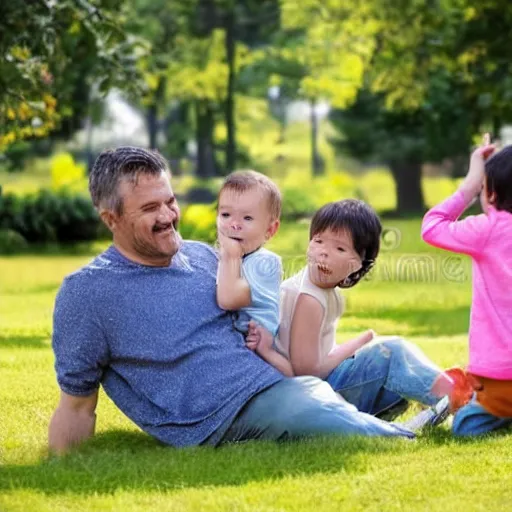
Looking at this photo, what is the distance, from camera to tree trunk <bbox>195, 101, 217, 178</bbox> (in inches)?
1713

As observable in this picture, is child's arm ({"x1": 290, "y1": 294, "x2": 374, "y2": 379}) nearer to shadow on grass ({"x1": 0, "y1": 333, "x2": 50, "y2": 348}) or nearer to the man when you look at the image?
the man

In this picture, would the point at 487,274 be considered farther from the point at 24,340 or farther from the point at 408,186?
the point at 408,186

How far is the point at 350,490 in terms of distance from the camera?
4.57 meters

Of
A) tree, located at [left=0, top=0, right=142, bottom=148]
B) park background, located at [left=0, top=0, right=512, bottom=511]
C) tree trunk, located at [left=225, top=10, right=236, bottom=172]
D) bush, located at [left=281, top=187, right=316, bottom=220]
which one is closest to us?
park background, located at [left=0, top=0, right=512, bottom=511]

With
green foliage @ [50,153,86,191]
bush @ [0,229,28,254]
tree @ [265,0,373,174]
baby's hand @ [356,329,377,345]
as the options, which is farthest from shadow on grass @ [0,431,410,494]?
green foliage @ [50,153,86,191]

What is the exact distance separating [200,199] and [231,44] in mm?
5248

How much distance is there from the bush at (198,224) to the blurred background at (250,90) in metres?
0.04

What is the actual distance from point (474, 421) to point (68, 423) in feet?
5.90

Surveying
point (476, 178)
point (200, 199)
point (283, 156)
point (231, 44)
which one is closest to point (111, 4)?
point (476, 178)

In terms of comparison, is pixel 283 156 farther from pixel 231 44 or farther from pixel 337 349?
pixel 337 349

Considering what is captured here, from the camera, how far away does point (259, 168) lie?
48.2 metres

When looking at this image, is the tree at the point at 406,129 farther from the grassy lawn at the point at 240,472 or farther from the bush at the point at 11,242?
the grassy lawn at the point at 240,472

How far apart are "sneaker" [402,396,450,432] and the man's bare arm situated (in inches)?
56.9

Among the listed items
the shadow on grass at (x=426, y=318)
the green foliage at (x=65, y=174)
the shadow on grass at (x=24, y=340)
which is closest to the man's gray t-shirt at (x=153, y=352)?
the shadow on grass at (x=24, y=340)
